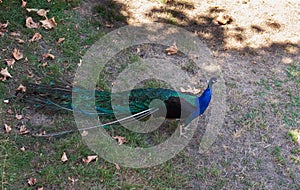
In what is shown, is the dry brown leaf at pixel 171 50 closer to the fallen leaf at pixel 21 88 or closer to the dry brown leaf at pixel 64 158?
the fallen leaf at pixel 21 88

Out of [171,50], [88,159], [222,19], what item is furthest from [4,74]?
[222,19]

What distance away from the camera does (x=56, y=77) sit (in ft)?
15.3

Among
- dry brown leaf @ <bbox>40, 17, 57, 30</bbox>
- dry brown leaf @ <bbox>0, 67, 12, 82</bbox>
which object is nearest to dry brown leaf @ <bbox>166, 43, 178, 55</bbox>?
dry brown leaf @ <bbox>40, 17, 57, 30</bbox>

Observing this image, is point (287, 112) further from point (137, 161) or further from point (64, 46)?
point (64, 46)

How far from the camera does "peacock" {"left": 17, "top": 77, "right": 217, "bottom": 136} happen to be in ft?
13.4

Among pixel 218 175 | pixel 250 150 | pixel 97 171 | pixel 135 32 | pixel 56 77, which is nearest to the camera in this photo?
pixel 97 171

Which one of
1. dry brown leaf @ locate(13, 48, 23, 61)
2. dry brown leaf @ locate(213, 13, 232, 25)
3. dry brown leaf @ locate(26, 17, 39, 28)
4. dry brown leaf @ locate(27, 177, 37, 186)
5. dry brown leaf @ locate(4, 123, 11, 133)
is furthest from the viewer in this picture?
dry brown leaf @ locate(213, 13, 232, 25)

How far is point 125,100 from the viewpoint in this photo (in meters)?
4.18

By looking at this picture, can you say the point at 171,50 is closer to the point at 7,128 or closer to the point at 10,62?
the point at 10,62

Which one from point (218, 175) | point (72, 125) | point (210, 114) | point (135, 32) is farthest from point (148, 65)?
point (218, 175)

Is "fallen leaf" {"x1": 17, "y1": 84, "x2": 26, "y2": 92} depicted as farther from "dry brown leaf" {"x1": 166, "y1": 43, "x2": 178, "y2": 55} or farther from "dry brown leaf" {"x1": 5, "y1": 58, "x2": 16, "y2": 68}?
"dry brown leaf" {"x1": 166, "y1": 43, "x2": 178, "y2": 55}

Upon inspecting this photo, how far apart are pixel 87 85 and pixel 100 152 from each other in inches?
41.6

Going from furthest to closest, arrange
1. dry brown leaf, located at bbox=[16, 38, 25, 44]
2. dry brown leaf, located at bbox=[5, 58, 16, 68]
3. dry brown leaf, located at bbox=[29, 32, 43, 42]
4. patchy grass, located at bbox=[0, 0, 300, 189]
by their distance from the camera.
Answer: dry brown leaf, located at bbox=[29, 32, 43, 42] → dry brown leaf, located at bbox=[16, 38, 25, 44] → dry brown leaf, located at bbox=[5, 58, 16, 68] → patchy grass, located at bbox=[0, 0, 300, 189]

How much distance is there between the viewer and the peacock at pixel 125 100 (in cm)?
409
